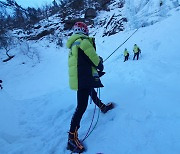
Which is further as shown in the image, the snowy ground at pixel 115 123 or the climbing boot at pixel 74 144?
the climbing boot at pixel 74 144

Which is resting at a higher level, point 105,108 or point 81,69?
point 81,69

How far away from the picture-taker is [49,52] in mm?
29188

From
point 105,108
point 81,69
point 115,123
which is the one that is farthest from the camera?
point 105,108

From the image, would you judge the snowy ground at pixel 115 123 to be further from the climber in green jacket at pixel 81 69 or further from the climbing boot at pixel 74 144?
the climber in green jacket at pixel 81 69

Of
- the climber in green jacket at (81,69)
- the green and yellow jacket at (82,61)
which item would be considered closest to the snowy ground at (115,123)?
the climber in green jacket at (81,69)

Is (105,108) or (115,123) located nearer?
(115,123)

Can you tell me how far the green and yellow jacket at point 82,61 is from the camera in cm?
334

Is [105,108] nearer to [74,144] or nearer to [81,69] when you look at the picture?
[74,144]

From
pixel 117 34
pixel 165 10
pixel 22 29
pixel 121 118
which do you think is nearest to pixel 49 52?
pixel 117 34

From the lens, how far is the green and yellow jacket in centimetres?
334

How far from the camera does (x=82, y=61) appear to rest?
11.2ft

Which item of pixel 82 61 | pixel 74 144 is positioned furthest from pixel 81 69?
pixel 74 144

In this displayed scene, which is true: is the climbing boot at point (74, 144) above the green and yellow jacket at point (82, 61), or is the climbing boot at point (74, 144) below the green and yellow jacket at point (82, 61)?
below

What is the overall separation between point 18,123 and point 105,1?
3571 cm
